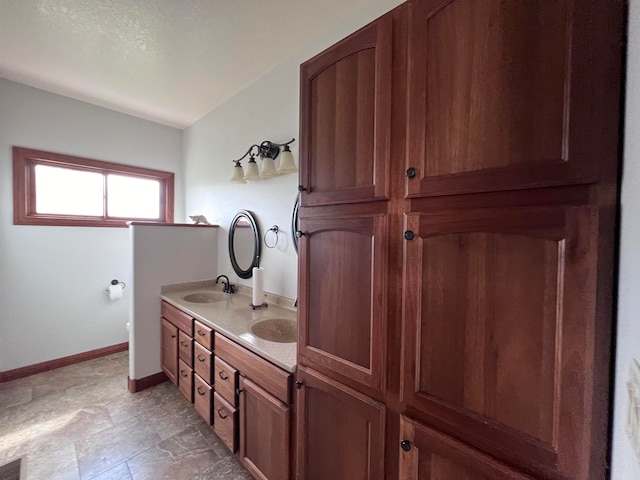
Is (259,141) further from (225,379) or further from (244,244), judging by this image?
(225,379)

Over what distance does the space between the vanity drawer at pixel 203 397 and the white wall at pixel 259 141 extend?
0.80m

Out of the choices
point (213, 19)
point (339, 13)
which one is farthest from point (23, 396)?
point (339, 13)

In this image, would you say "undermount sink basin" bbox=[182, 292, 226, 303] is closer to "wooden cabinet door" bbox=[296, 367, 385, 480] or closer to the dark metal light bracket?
the dark metal light bracket

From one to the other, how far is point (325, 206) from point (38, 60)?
276cm

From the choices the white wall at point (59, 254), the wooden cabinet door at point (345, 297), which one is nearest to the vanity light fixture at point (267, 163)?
the wooden cabinet door at point (345, 297)

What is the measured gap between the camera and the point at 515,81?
618mm

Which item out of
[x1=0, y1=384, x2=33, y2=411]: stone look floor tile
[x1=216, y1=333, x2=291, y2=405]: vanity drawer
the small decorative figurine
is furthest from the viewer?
the small decorative figurine

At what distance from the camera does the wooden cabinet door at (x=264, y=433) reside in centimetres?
118

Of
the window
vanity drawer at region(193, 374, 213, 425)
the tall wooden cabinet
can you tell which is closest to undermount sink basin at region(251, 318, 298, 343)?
vanity drawer at region(193, 374, 213, 425)

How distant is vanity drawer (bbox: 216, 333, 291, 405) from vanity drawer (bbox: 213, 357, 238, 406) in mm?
43

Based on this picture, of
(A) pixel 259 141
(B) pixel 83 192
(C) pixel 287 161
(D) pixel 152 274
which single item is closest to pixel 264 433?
(C) pixel 287 161

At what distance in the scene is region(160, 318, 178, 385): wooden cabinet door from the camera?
7.14 ft

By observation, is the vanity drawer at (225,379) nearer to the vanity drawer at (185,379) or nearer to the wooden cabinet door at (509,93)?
the vanity drawer at (185,379)

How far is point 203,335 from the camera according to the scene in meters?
1.78
